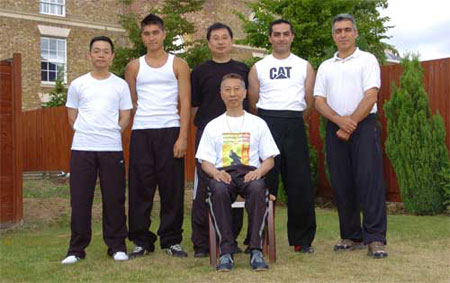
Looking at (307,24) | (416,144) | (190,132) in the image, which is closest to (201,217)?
(416,144)

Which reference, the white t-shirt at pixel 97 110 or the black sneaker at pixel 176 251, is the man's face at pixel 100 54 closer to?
the white t-shirt at pixel 97 110

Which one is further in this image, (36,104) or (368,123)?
(36,104)

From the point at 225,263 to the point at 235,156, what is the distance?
36.2 inches

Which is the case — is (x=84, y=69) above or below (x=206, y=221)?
above

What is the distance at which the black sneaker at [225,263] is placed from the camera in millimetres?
4684

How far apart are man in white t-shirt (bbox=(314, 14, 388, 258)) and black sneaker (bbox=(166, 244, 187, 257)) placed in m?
1.41

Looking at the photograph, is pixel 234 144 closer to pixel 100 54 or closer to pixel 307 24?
pixel 100 54

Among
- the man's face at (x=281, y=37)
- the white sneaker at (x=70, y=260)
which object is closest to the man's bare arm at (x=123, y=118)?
the white sneaker at (x=70, y=260)

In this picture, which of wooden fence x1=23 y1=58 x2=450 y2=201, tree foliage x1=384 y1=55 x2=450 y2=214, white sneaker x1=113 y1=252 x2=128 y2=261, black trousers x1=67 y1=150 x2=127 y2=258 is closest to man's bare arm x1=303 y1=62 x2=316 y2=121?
black trousers x1=67 y1=150 x2=127 y2=258

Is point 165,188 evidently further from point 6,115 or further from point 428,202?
point 428,202

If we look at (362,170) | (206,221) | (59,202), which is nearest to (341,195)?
(362,170)

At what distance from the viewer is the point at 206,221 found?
5.55 meters

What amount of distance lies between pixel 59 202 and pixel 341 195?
19.9 ft

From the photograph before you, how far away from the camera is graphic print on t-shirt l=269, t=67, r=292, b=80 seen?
5.54 metres
